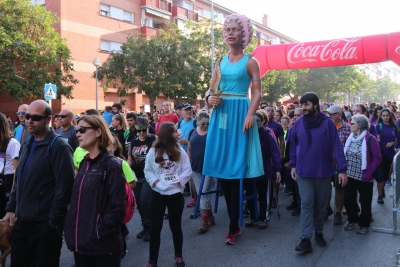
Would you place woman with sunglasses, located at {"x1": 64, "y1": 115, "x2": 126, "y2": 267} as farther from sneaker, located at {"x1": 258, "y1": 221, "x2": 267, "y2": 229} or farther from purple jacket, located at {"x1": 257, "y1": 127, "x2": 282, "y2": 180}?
purple jacket, located at {"x1": 257, "y1": 127, "x2": 282, "y2": 180}

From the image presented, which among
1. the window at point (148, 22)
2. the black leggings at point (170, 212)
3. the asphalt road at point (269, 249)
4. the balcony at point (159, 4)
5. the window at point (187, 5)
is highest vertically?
the window at point (187, 5)

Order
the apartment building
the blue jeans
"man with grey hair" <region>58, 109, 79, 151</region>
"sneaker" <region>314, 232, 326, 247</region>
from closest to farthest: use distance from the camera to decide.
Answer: the blue jeans → "sneaker" <region>314, 232, 326, 247</region> → "man with grey hair" <region>58, 109, 79, 151</region> → the apartment building

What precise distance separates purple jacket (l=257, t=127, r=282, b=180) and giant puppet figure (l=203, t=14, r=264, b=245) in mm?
1291

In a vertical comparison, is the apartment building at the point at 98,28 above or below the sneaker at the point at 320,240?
above

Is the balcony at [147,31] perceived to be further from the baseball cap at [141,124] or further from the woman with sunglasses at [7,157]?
the woman with sunglasses at [7,157]

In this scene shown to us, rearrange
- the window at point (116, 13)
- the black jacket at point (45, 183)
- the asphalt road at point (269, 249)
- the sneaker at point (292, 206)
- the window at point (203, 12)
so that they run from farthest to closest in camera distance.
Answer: the window at point (203, 12) → the window at point (116, 13) → the sneaker at point (292, 206) → the asphalt road at point (269, 249) → the black jacket at point (45, 183)

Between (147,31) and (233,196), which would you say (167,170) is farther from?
(147,31)

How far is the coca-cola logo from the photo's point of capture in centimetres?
1159

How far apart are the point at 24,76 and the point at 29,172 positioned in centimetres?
1949

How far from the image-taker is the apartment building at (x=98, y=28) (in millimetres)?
24391

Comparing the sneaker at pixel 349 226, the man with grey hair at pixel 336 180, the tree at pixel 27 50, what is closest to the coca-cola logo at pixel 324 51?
the man with grey hair at pixel 336 180

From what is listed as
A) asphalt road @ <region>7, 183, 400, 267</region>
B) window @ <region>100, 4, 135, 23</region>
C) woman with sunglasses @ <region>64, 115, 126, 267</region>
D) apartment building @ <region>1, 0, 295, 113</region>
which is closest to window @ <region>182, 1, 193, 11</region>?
apartment building @ <region>1, 0, 295, 113</region>

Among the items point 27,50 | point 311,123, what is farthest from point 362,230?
point 27,50

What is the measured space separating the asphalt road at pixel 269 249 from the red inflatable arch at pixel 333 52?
21.9ft
